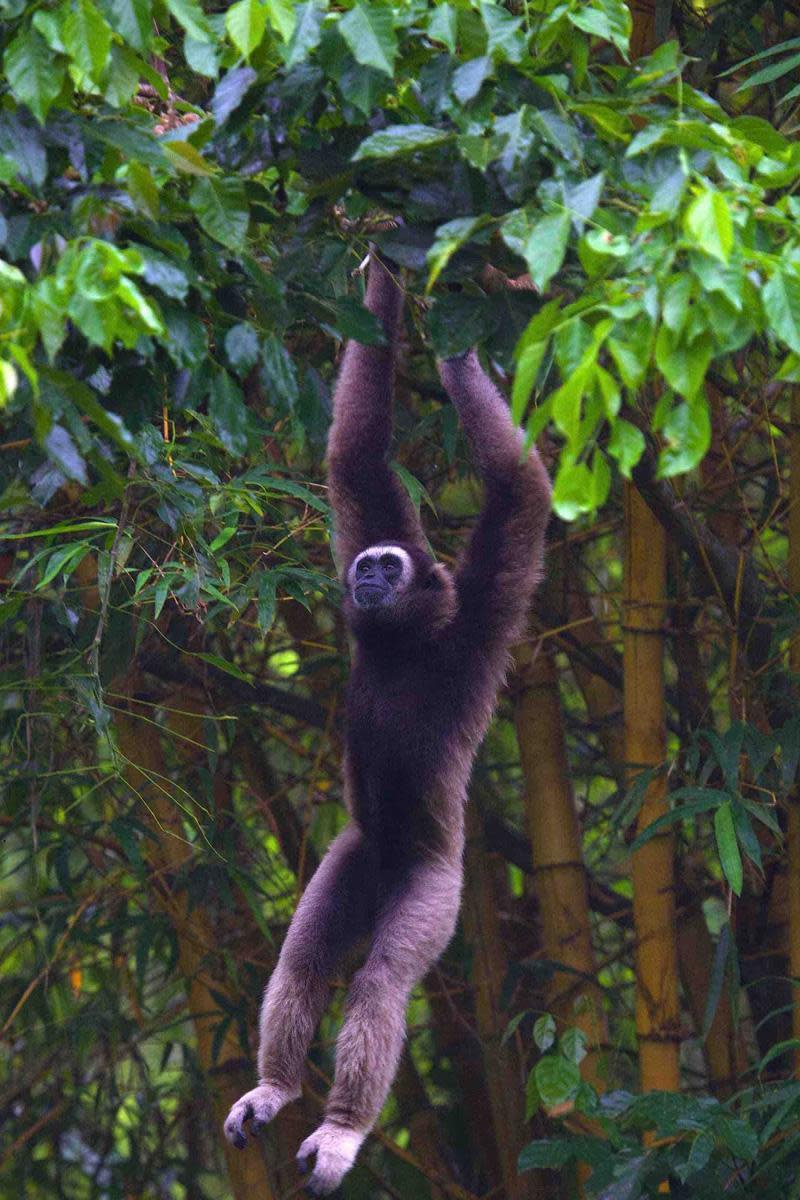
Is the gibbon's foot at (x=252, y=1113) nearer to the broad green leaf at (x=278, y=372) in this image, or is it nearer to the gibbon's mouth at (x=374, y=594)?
the gibbon's mouth at (x=374, y=594)

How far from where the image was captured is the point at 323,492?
14.9 ft

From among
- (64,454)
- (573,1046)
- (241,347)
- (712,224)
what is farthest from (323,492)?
(712,224)

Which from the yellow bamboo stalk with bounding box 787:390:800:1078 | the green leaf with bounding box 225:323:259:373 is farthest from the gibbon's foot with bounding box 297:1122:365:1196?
the green leaf with bounding box 225:323:259:373

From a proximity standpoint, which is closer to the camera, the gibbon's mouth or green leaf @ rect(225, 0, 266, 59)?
green leaf @ rect(225, 0, 266, 59)

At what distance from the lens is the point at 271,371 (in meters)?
2.71

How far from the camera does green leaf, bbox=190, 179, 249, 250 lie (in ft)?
8.22

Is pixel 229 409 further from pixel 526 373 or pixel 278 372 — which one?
pixel 526 373

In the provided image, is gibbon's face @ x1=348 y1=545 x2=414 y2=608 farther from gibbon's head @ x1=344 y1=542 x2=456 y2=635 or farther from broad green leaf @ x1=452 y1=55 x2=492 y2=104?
broad green leaf @ x1=452 y1=55 x2=492 y2=104

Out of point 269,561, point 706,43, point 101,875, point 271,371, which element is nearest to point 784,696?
point 269,561

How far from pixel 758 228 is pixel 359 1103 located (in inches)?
84.7

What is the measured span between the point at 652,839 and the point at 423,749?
2.81 feet

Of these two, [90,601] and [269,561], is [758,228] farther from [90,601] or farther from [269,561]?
[90,601]

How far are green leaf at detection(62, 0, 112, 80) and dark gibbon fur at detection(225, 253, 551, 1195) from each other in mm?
1381

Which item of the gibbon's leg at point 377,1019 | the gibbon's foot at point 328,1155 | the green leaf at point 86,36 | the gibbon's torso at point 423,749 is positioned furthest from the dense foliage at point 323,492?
the gibbon's foot at point 328,1155
